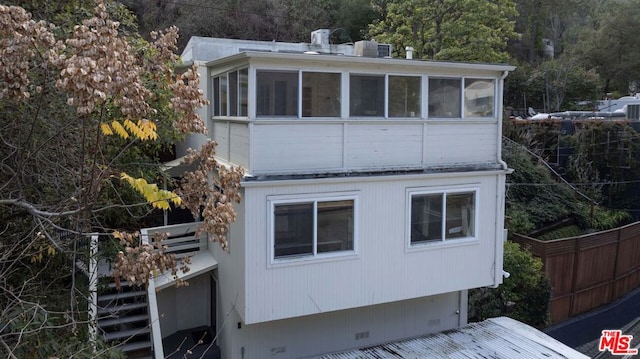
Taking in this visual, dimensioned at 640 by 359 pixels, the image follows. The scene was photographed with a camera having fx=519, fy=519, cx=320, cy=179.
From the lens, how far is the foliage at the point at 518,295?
1372cm

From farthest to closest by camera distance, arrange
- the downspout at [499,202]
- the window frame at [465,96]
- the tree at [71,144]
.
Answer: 1. the downspout at [499,202]
2. the window frame at [465,96]
3. the tree at [71,144]

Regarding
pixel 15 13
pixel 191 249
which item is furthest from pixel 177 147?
pixel 15 13

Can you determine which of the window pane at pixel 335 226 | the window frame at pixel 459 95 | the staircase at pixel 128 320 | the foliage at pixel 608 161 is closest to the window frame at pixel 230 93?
the window pane at pixel 335 226

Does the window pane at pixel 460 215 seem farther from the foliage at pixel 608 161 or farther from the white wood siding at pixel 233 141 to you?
the foliage at pixel 608 161

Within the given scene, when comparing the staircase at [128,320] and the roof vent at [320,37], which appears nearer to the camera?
the staircase at [128,320]

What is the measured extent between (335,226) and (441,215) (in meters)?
2.44

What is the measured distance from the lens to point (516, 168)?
755 inches

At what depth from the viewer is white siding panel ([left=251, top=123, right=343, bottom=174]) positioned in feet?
31.1

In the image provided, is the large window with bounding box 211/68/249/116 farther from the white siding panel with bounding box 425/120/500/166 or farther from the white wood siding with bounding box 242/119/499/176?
the white siding panel with bounding box 425/120/500/166

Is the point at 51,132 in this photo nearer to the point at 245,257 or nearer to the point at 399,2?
the point at 245,257

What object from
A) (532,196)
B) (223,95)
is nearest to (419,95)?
(223,95)

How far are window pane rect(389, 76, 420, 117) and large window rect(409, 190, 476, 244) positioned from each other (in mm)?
1692

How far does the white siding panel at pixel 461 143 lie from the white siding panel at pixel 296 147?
2.15 m

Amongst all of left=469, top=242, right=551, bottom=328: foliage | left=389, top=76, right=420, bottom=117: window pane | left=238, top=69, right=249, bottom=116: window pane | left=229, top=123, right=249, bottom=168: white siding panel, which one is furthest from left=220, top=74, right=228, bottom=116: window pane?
left=469, top=242, right=551, bottom=328: foliage
